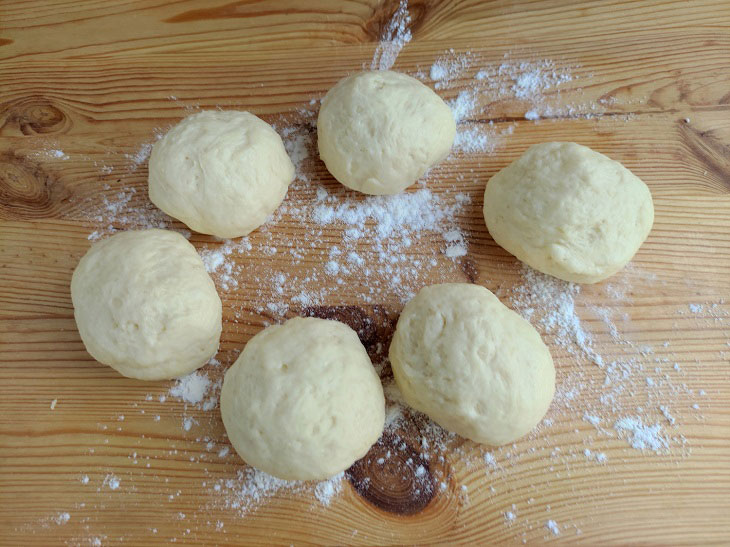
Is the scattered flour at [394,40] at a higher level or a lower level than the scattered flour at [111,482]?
higher

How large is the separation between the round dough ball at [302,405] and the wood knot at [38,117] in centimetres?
88

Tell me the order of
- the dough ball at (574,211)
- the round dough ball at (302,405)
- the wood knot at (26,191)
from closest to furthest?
the round dough ball at (302,405), the dough ball at (574,211), the wood knot at (26,191)

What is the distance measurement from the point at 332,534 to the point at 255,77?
121 cm

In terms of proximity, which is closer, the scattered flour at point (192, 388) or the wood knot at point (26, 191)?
the scattered flour at point (192, 388)

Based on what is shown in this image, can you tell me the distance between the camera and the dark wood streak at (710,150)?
1426 millimetres

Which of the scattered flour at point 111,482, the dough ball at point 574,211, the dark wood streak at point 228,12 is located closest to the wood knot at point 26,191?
the dark wood streak at point 228,12

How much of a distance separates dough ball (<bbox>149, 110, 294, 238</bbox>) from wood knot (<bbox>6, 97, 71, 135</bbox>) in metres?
0.39

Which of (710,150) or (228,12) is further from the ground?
(228,12)

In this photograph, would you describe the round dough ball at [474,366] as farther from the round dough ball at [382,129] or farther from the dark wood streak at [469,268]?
the round dough ball at [382,129]

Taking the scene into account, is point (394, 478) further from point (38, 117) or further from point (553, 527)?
point (38, 117)

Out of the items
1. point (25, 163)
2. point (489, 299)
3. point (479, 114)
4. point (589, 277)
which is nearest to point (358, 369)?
point (489, 299)

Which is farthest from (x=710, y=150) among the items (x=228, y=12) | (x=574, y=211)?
(x=228, y=12)

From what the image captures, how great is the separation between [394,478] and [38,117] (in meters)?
1.38

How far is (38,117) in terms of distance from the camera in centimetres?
150
